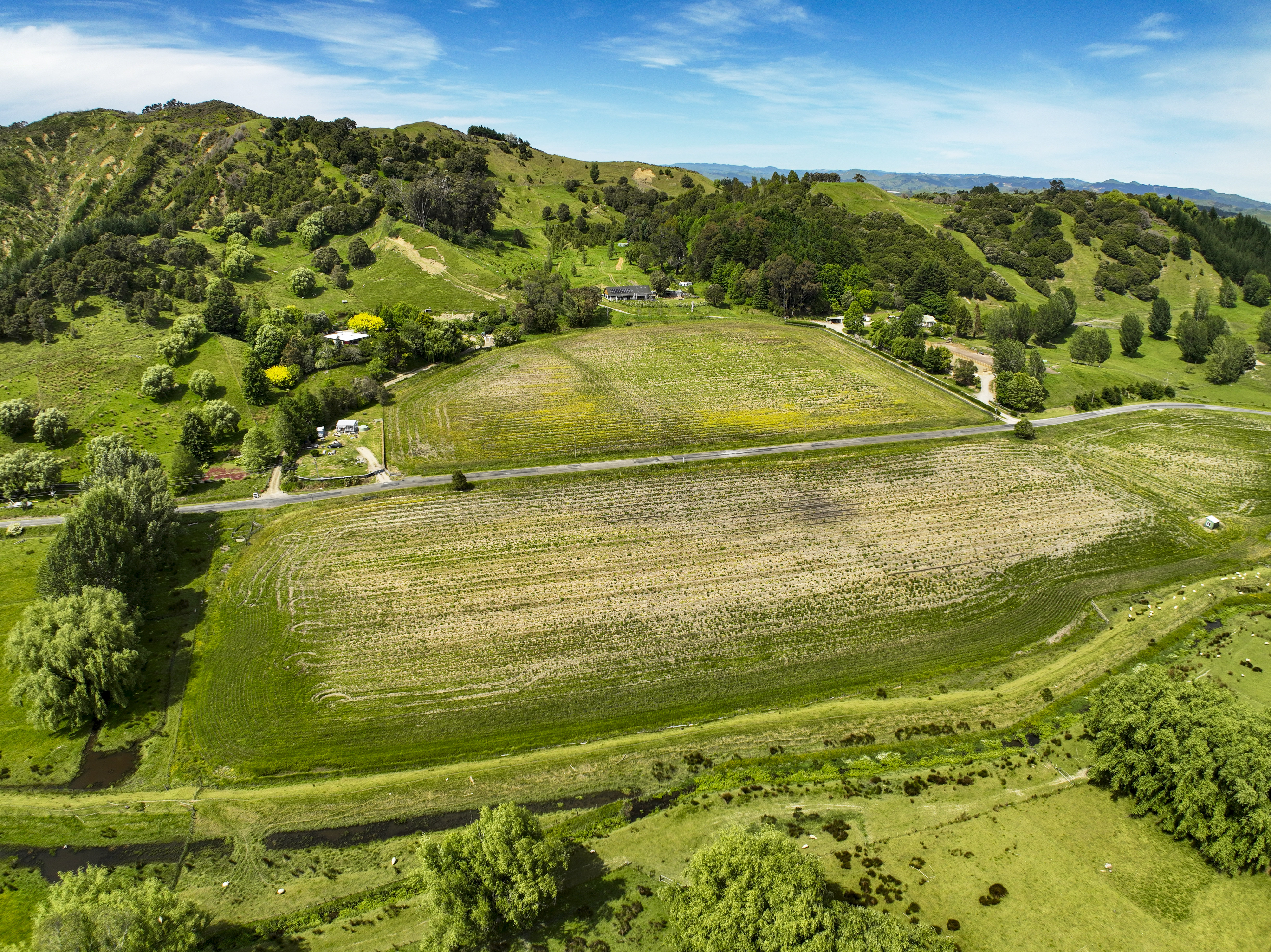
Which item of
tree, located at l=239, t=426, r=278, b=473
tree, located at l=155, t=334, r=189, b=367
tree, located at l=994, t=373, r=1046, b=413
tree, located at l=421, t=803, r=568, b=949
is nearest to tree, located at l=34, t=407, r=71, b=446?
tree, located at l=155, t=334, r=189, b=367

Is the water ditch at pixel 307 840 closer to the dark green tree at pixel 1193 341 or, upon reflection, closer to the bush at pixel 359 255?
the bush at pixel 359 255

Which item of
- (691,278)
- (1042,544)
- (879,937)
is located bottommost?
(879,937)

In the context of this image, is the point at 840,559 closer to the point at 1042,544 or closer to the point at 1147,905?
the point at 1042,544

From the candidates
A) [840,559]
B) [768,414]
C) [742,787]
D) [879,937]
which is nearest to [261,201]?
[768,414]

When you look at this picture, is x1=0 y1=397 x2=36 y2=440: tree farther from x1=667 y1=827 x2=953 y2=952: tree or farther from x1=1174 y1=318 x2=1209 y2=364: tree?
x1=1174 y1=318 x2=1209 y2=364: tree

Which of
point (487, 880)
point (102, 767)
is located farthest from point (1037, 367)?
point (102, 767)

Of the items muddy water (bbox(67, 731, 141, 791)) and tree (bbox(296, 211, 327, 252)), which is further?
tree (bbox(296, 211, 327, 252))

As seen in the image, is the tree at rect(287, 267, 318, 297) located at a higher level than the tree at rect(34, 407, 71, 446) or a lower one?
higher
